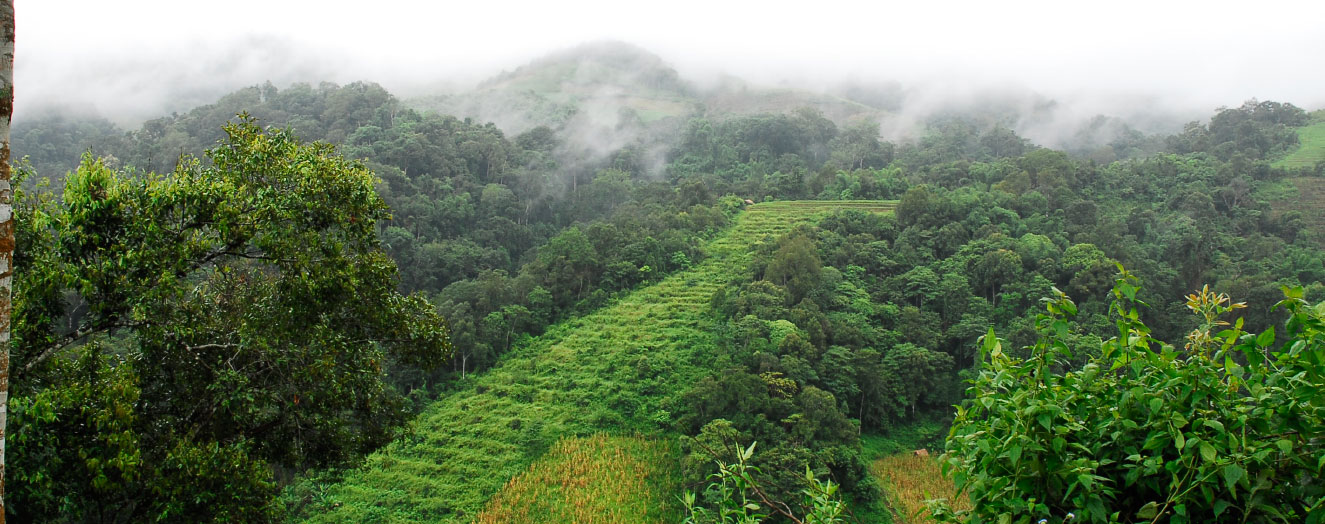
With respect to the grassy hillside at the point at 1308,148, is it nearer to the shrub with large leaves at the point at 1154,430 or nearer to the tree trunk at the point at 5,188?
the shrub with large leaves at the point at 1154,430

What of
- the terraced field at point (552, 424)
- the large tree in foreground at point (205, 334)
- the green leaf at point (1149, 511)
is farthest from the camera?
the terraced field at point (552, 424)

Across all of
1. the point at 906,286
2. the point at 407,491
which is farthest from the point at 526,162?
the point at 407,491

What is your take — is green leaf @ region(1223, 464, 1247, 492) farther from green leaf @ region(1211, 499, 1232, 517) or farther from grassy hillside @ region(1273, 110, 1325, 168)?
grassy hillside @ region(1273, 110, 1325, 168)

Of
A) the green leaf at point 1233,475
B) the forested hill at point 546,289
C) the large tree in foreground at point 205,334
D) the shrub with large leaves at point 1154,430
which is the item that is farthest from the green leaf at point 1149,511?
the large tree in foreground at point 205,334

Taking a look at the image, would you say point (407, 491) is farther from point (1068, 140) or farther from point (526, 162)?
point (1068, 140)

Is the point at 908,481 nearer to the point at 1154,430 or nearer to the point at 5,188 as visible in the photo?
the point at 1154,430

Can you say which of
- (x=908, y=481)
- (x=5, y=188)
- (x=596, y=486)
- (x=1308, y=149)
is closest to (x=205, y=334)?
(x=5, y=188)

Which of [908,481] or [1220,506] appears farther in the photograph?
[908,481]
